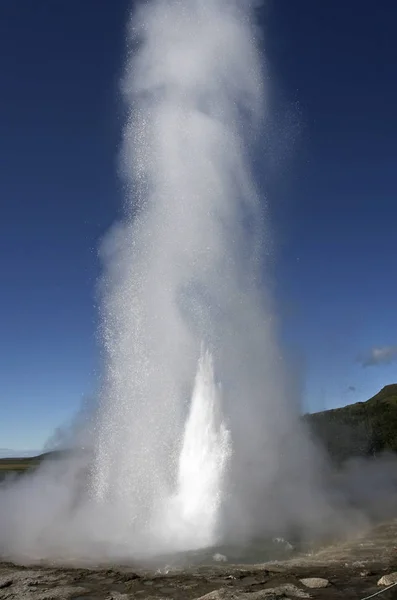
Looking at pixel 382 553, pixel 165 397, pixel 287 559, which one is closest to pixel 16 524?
pixel 165 397

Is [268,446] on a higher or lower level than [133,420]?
lower

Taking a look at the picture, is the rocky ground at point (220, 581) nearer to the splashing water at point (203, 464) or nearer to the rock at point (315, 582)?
the rock at point (315, 582)

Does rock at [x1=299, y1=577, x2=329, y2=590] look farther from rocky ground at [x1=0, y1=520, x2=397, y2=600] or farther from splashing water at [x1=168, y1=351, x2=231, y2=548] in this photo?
splashing water at [x1=168, y1=351, x2=231, y2=548]

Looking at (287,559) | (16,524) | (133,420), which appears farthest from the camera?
(133,420)

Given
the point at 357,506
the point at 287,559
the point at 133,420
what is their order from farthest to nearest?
the point at 357,506
the point at 133,420
the point at 287,559

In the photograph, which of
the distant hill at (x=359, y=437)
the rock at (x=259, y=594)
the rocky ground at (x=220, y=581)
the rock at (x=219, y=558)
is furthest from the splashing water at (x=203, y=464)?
the distant hill at (x=359, y=437)

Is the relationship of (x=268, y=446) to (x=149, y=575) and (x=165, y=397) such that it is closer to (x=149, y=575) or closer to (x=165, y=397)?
(x=165, y=397)

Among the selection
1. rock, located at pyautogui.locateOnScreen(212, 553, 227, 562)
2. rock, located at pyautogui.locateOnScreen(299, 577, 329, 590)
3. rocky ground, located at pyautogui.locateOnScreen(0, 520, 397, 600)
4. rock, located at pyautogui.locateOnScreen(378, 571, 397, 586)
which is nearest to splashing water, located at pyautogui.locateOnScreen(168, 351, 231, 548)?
rock, located at pyautogui.locateOnScreen(212, 553, 227, 562)

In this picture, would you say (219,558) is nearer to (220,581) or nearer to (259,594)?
(220,581)

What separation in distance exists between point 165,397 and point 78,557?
6669 millimetres

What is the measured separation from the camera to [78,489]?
19.7m

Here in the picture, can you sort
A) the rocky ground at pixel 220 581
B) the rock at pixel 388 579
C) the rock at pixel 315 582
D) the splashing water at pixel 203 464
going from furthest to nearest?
the splashing water at pixel 203 464 → the rock at pixel 315 582 → the rock at pixel 388 579 → the rocky ground at pixel 220 581

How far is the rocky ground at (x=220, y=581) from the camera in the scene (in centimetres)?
952

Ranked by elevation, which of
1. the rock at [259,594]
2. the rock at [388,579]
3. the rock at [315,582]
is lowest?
the rock at [388,579]
